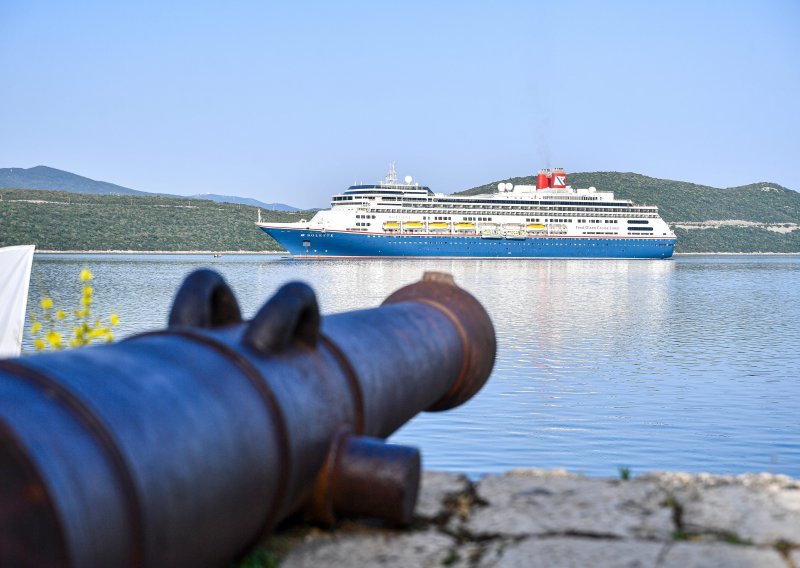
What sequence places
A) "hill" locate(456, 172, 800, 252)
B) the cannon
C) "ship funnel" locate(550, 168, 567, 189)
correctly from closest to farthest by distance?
the cannon
"ship funnel" locate(550, 168, 567, 189)
"hill" locate(456, 172, 800, 252)

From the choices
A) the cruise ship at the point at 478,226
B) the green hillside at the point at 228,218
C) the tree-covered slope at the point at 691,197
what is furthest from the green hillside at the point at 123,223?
the tree-covered slope at the point at 691,197

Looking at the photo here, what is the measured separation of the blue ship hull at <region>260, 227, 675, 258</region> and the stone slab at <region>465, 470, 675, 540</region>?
68558 mm

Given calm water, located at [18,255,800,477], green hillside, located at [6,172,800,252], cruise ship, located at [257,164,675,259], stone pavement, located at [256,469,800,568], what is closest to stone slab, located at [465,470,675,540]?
stone pavement, located at [256,469,800,568]

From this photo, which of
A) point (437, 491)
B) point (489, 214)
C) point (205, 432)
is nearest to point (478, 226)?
point (489, 214)

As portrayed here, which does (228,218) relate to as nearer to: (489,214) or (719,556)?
(489,214)

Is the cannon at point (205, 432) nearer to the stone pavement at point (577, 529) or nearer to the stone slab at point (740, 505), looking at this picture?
the stone pavement at point (577, 529)

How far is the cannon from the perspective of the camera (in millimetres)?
1564

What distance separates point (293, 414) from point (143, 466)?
59cm

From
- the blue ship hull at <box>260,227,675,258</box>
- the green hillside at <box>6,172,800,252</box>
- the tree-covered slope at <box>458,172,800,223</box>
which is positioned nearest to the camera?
the blue ship hull at <box>260,227,675,258</box>

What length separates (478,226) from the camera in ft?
269

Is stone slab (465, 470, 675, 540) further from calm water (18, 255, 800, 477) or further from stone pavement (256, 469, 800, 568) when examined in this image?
calm water (18, 255, 800, 477)

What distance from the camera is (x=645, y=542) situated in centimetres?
269

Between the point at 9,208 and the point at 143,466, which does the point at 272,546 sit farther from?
the point at 9,208

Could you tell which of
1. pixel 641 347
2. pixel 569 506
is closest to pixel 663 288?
pixel 641 347
